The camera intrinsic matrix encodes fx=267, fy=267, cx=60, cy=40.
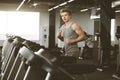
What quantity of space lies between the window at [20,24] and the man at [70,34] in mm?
14891

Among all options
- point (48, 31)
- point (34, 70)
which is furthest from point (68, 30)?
point (48, 31)

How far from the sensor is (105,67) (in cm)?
877

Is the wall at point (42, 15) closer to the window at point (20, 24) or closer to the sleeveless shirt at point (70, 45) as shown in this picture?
the window at point (20, 24)

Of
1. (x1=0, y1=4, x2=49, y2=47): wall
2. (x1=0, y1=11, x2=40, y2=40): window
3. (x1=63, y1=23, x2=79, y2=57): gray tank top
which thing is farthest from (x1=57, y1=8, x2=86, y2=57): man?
(x1=0, y1=11, x2=40, y2=40): window

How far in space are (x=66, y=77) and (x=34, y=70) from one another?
1.46 feet

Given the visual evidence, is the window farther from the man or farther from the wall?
the man

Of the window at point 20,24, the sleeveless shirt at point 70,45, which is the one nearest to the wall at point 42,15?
the window at point 20,24

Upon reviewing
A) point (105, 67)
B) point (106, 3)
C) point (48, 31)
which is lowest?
point (105, 67)

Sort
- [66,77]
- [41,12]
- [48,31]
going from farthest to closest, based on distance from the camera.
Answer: [41,12] → [48,31] → [66,77]

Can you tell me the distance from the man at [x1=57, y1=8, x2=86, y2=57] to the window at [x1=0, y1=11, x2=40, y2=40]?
14.9m

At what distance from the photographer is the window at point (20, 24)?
18141 millimetres

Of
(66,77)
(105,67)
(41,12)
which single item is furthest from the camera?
(41,12)

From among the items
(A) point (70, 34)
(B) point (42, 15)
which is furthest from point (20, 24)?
(A) point (70, 34)

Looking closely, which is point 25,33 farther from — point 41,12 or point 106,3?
point 106,3
